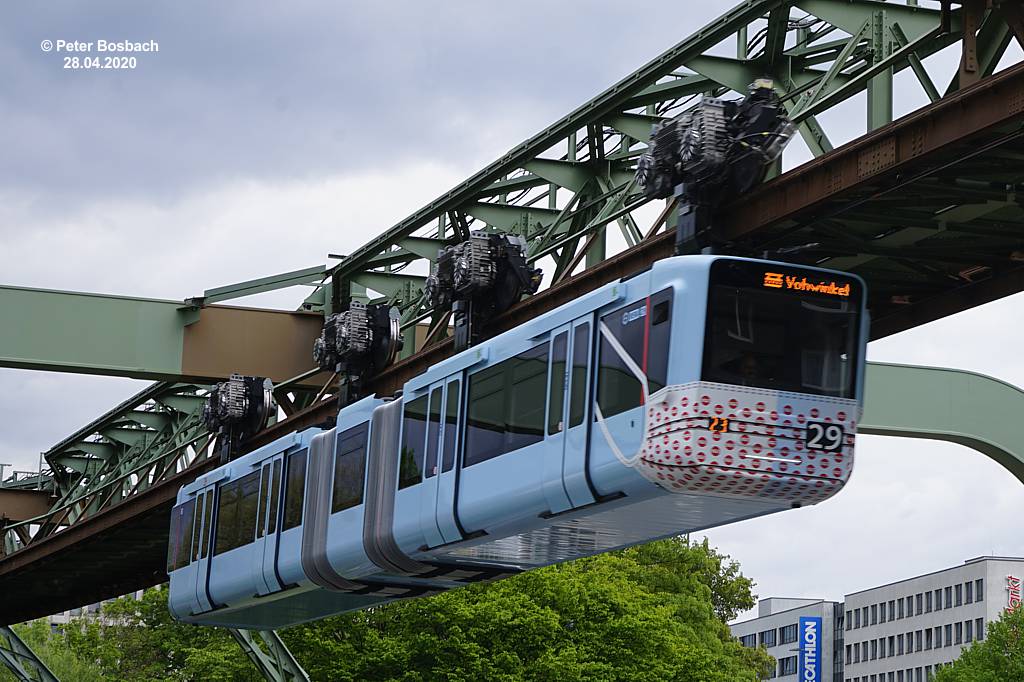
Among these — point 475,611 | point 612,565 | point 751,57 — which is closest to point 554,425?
point 751,57

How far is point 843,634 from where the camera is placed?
462ft

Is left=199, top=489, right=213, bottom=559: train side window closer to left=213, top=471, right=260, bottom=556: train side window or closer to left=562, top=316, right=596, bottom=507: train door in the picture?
left=213, top=471, right=260, bottom=556: train side window

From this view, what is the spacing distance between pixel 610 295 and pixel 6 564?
32.4 m

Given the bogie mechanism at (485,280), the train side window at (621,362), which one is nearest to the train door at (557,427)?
the train side window at (621,362)

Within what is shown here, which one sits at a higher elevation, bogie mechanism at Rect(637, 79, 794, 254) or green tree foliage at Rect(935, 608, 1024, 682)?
green tree foliage at Rect(935, 608, 1024, 682)

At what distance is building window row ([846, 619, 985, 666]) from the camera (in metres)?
121

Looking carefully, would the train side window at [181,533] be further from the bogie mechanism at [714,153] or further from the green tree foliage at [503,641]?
the bogie mechanism at [714,153]

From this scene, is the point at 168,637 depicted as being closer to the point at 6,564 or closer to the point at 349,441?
the point at 6,564

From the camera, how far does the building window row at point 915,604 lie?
122 meters

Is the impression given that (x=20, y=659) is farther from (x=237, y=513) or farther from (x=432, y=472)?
(x=432, y=472)

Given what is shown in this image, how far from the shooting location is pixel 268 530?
2369 cm

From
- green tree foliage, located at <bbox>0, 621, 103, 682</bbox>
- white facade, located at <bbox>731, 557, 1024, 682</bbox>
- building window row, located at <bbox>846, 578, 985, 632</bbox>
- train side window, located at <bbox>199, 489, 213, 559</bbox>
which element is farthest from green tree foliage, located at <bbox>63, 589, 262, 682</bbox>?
building window row, located at <bbox>846, 578, 985, 632</bbox>

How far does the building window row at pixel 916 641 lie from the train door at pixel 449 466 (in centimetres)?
10305

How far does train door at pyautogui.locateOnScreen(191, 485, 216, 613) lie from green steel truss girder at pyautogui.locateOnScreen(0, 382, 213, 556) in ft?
10.8
